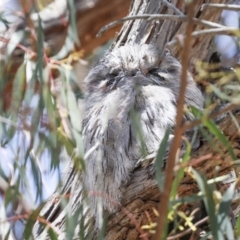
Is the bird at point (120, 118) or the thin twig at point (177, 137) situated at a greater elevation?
the bird at point (120, 118)

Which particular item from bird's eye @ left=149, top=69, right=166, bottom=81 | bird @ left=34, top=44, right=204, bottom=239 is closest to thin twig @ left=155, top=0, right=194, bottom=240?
bird @ left=34, top=44, right=204, bottom=239

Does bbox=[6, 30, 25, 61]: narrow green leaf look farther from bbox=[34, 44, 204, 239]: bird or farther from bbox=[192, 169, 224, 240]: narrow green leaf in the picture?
bbox=[192, 169, 224, 240]: narrow green leaf

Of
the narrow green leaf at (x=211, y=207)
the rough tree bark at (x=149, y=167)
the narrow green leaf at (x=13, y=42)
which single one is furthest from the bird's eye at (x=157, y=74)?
the narrow green leaf at (x=211, y=207)

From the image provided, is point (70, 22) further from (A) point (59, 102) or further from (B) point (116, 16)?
(B) point (116, 16)

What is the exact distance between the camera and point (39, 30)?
1.56 metres

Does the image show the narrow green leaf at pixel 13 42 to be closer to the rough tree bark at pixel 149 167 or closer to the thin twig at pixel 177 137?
the rough tree bark at pixel 149 167

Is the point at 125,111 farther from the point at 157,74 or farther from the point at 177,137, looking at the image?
the point at 177,137

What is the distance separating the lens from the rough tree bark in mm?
1637

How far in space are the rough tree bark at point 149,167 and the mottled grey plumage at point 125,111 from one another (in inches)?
2.1

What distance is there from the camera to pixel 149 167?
6.05 ft

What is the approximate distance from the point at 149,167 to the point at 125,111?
249mm

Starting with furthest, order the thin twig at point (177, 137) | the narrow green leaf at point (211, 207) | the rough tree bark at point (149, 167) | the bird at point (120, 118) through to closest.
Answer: the bird at point (120, 118) → the rough tree bark at point (149, 167) → the narrow green leaf at point (211, 207) → the thin twig at point (177, 137)

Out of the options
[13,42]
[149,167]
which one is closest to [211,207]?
[149,167]

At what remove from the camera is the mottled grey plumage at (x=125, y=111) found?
6.51 feet
